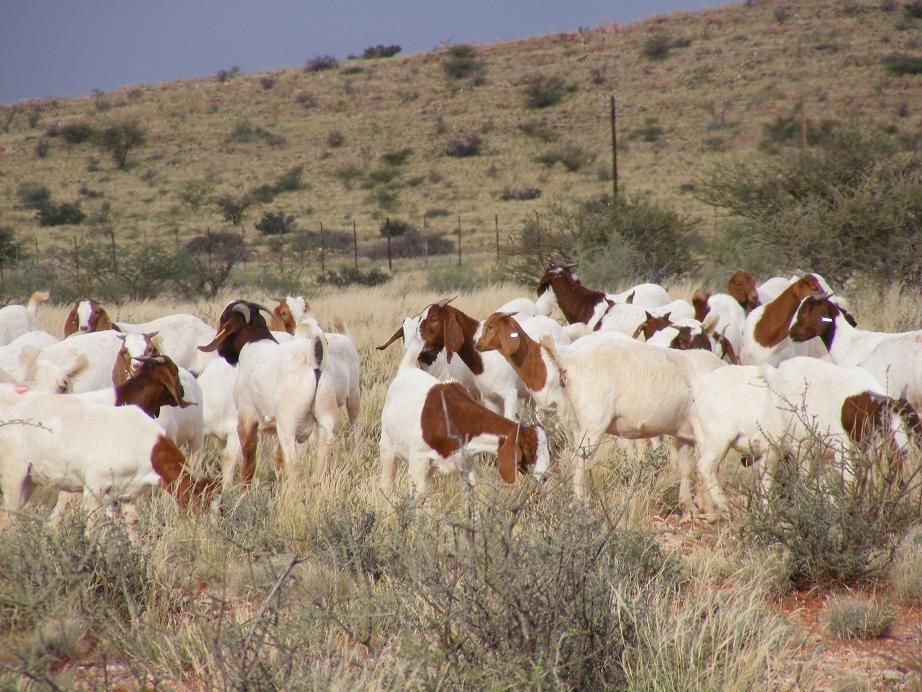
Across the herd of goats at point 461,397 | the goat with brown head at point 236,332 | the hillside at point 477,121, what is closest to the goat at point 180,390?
the herd of goats at point 461,397

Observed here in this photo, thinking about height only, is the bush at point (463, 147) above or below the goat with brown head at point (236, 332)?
above

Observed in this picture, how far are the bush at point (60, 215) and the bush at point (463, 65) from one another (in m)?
27.9

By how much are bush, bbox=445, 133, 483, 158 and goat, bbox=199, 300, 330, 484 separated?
159 ft

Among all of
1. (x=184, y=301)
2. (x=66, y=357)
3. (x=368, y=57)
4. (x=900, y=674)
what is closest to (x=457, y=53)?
(x=368, y=57)

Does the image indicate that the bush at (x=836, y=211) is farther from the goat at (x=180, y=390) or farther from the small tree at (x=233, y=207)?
the small tree at (x=233, y=207)

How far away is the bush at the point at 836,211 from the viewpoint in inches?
663

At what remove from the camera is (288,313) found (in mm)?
11094

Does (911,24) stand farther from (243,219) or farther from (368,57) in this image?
(243,219)

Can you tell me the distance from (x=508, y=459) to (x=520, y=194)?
140ft

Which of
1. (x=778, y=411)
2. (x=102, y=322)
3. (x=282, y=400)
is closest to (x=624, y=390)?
(x=778, y=411)

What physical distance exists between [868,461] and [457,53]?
66960mm

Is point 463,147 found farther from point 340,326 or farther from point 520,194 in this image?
point 340,326

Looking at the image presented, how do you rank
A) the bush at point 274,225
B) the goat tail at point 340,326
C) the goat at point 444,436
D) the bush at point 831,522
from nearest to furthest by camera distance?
the bush at point 831,522, the goat at point 444,436, the goat tail at point 340,326, the bush at point 274,225

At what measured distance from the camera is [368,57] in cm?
7512
